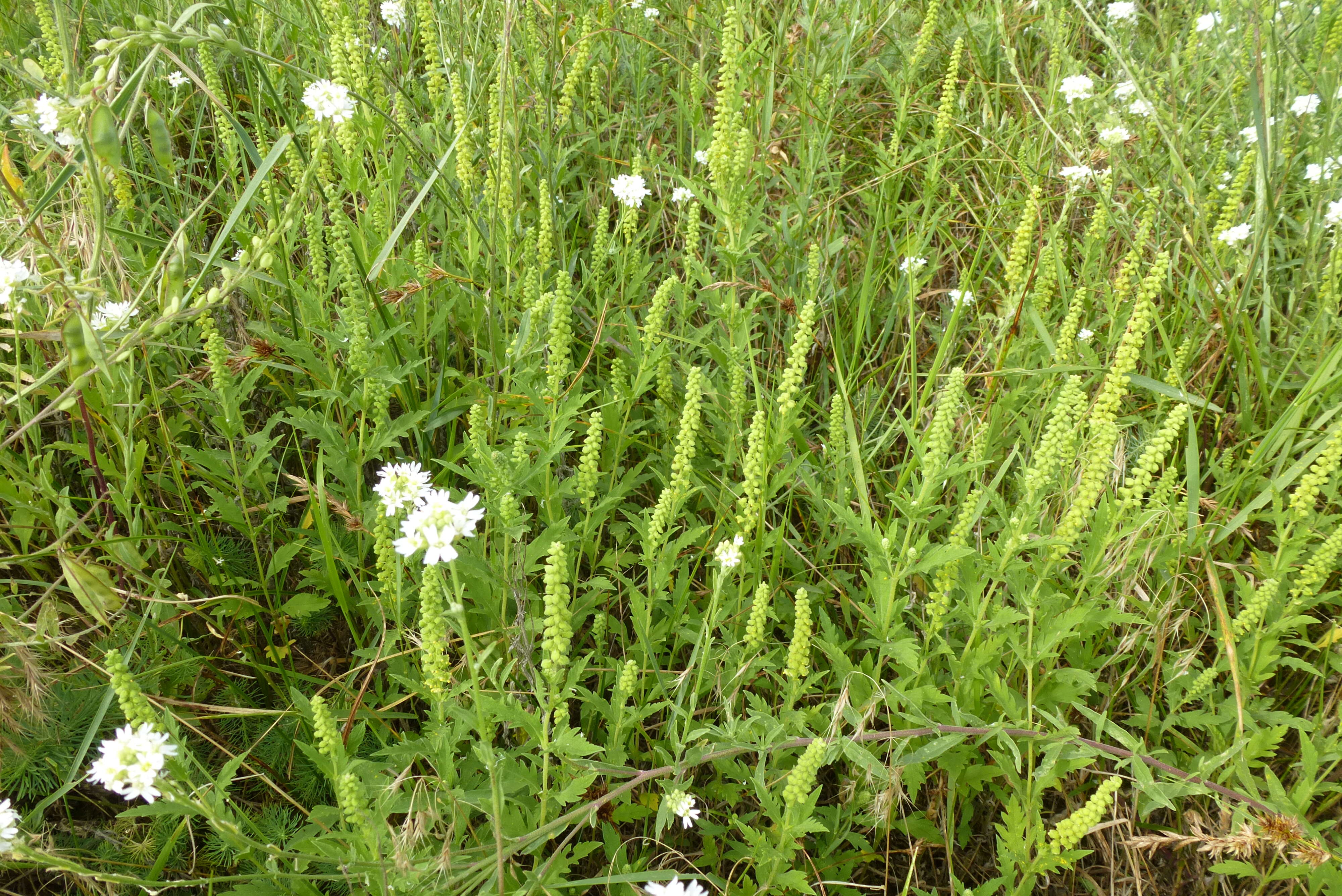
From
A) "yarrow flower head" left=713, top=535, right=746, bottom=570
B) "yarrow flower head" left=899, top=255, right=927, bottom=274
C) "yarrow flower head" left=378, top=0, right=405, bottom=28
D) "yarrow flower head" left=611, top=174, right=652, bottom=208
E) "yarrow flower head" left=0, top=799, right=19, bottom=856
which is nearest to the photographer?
"yarrow flower head" left=0, top=799, right=19, bottom=856

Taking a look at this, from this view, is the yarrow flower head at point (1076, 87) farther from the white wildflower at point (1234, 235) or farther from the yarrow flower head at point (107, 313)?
the yarrow flower head at point (107, 313)

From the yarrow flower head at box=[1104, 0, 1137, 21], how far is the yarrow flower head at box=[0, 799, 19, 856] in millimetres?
4836

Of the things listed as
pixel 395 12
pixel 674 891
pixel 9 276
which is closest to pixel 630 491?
pixel 674 891

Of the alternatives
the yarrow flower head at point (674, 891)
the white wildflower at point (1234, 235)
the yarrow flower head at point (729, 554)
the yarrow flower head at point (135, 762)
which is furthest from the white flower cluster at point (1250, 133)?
the yarrow flower head at point (135, 762)

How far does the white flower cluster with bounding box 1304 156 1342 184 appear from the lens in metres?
3.06

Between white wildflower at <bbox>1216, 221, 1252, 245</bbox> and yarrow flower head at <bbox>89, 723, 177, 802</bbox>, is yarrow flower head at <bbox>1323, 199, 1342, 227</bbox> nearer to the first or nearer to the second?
white wildflower at <bbox>1216, 221, 1252, 245</bbox>

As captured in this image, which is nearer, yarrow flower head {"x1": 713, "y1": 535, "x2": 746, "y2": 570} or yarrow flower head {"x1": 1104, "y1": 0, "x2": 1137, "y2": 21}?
yarrow flower head {"x1": 713, "y1": 535, "x2": 746, "y2": 570}

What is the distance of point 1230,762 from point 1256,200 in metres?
2.01

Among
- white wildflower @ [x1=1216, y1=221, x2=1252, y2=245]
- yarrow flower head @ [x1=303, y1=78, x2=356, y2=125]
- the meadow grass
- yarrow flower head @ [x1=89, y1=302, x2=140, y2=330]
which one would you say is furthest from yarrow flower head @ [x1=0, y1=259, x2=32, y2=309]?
white wildflower @ [x1=1216, y1=221, x2=1252, y2=245]

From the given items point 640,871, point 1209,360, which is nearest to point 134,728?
point 640,871

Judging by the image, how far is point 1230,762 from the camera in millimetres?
2186

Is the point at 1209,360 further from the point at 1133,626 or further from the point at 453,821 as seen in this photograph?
the point at 453,821

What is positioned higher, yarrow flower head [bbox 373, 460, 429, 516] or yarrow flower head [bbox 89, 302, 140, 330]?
yarrow flower head [bbox 89, 302, 140, 330]

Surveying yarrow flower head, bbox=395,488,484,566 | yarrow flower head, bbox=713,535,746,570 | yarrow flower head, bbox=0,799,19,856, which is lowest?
yarrow flower head, bbox=0,799,19,856
